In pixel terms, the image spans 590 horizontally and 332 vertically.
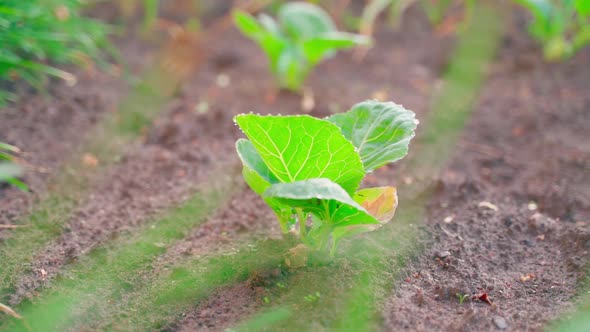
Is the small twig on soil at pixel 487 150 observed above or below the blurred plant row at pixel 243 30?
below

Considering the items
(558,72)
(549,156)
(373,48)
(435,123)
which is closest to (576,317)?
(549,156)

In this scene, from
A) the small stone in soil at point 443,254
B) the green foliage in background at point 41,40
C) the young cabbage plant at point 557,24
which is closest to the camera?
the small stone in soil at point 443,254

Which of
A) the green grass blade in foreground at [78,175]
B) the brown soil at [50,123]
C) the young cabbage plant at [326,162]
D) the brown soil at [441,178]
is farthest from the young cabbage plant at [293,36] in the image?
the young cabbage plant at [326,162]

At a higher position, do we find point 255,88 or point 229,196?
point 255,88

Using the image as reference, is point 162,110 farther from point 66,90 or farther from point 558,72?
point 558,72

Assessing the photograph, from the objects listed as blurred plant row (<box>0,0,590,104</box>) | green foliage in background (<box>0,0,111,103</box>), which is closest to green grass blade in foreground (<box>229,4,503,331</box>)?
blurred plant row (<box>0,0,590,104</box>)

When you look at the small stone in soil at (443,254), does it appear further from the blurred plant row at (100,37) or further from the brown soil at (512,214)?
the blurred plant row at (100,37)
